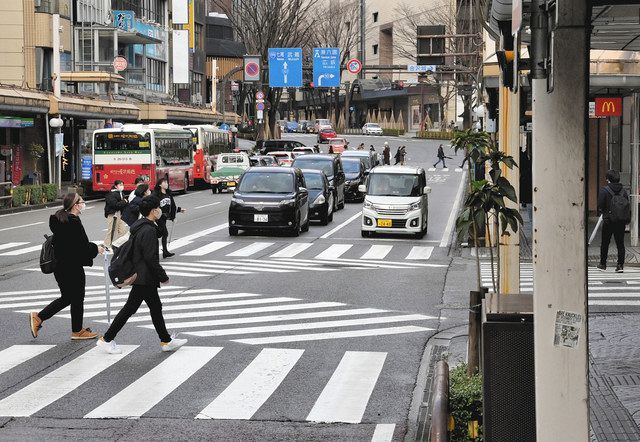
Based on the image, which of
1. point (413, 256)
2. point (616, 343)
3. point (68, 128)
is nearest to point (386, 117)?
point (68, 128)

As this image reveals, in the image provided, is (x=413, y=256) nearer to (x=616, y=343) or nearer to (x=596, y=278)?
(x=596, y=278)

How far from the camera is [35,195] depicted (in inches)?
1640

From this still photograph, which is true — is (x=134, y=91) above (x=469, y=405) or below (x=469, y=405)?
above

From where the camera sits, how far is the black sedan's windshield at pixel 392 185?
A: 101 ft

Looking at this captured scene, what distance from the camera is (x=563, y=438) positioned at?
6184mm

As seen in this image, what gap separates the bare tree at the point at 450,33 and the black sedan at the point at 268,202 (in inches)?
889

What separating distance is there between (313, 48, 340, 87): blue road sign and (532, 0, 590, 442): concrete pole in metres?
63.5

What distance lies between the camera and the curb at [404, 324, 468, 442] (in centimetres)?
952

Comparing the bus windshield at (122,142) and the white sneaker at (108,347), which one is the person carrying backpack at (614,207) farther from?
the bus windshield at (122,142)

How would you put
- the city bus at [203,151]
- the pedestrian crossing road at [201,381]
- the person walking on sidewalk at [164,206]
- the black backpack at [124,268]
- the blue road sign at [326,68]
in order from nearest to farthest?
the pedestrian crossing road at [201,381] → the black backpack at [124,268] → the person walking on sidewalk at [164,206] → the city bus at [203,151] → the blue road sign at [326,68]

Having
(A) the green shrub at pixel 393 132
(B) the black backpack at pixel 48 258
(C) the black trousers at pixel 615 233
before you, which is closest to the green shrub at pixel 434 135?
(A) the green shrub at pixel 393 132

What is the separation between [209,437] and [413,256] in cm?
1675

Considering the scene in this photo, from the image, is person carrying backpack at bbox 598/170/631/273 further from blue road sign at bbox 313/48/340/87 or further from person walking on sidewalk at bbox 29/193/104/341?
blue road sign at bbox 313/48/340/87

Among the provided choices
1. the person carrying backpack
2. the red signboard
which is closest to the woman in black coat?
the person carrying backpack
